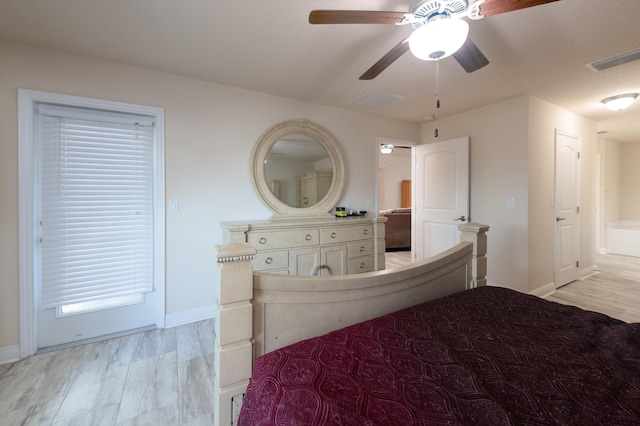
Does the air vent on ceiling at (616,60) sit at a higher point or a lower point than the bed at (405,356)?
higher

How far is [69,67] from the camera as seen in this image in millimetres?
2088

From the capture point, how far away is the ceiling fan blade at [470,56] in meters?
1.46

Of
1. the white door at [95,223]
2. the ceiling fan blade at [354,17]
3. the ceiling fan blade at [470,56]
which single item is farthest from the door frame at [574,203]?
the white door at [95,223]

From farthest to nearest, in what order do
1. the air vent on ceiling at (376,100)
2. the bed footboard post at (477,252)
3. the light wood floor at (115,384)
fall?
the air vent on ceiling at (376,100), the bed footboard post at (477,252), the light wood floor at (115,384)

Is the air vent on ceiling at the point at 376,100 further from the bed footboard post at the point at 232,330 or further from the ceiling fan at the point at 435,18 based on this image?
the bed footboard post at the point at 232,330

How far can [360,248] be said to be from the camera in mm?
3053

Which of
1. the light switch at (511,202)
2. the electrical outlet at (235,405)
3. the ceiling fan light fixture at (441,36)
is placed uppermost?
A: the ceiling fan light fixture at (441,36)

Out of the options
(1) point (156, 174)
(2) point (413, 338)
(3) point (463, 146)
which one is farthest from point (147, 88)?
(3) point (463, 146)

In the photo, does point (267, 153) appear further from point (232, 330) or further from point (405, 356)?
point (405, 356)

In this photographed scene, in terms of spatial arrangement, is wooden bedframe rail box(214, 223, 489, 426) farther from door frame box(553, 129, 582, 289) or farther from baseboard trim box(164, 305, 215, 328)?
door frame box(553, 129, 582, 289)

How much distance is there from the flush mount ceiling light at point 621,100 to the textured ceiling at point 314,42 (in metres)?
0.12

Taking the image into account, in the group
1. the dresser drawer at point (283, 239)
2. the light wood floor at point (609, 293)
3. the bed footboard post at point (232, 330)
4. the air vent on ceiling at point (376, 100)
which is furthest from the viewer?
the air vent on ceiling at point (376, 100)

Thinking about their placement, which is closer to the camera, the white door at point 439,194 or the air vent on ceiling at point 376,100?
the air vent on ceiling at point 376,100

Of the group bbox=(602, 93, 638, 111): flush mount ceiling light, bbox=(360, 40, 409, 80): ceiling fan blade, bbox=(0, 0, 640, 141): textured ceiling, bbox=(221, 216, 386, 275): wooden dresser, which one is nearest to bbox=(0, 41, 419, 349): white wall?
bbox=(0, 0, 640, 141): textured ceiling
